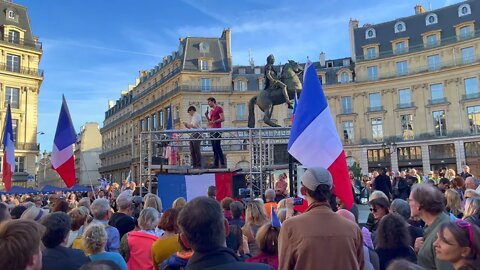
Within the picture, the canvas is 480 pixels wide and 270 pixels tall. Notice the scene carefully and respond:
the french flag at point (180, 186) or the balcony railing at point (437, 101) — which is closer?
the french flag at point (180, 186)

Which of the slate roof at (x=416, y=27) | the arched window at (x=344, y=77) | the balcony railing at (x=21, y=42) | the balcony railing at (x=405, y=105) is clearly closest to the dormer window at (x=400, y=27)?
the slate roof at (x=416, y=27)

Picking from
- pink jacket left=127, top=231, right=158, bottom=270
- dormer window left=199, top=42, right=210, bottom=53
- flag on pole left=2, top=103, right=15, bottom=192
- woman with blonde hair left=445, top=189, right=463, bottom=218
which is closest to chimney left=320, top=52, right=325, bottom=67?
dormer window left=199, top=42, right=210, bottom=53

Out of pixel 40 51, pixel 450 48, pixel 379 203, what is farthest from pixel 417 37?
pixel 379 203

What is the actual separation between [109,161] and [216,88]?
108 feet

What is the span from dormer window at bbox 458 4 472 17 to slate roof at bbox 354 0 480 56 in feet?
0.94

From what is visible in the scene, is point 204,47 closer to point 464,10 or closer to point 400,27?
point 400,27

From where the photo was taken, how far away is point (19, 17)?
40438 mm

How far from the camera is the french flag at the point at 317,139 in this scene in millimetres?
4492

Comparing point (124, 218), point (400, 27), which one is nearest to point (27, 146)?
point (124, 218)

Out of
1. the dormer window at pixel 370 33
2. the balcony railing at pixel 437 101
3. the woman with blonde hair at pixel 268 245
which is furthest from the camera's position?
the dormer window at pixel 370 33

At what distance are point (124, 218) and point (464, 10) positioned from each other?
5014cm

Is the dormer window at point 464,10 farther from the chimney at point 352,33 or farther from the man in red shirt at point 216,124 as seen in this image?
the man in red shirt at point 216,124

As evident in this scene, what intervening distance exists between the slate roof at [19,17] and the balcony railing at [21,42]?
1.73ft

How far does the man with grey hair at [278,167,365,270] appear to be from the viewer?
2.76m
